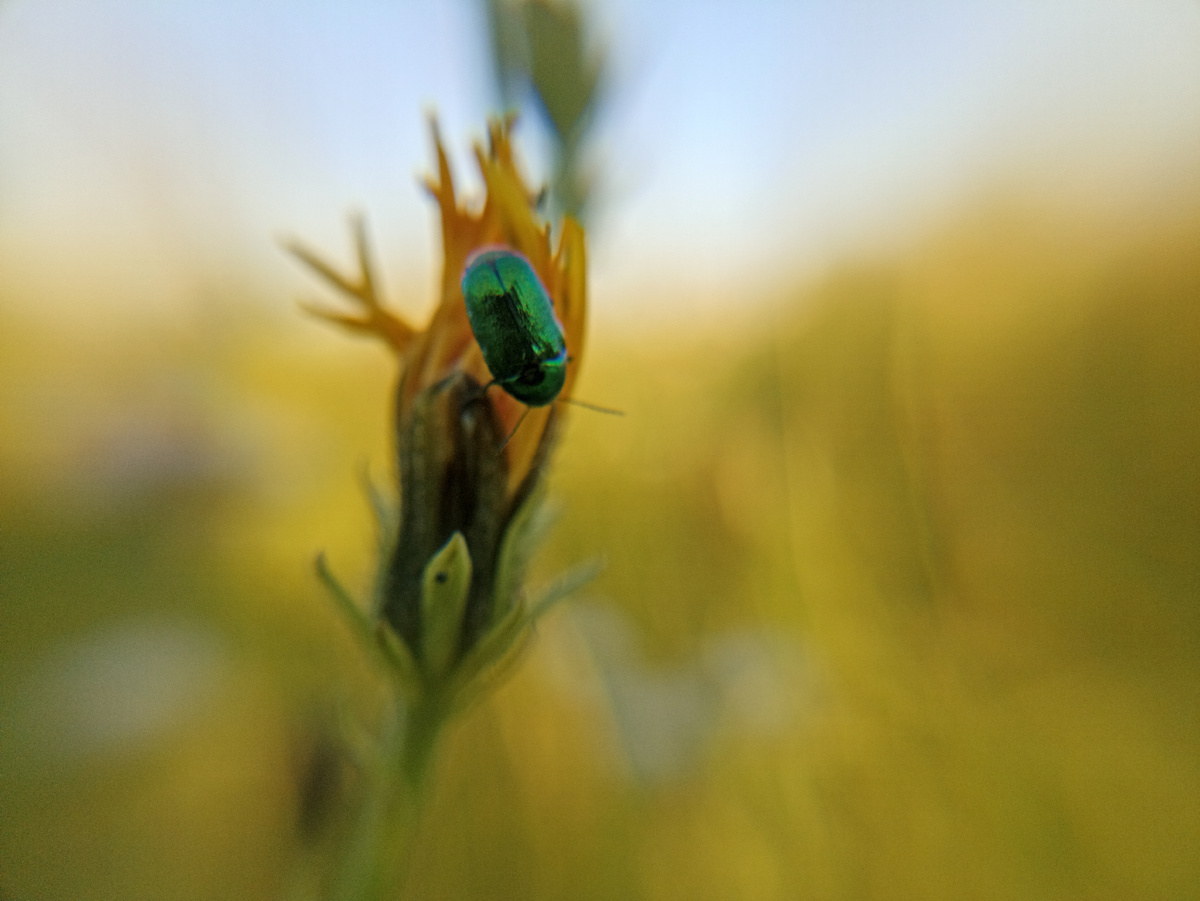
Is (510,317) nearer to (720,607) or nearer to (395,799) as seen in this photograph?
(395,799)

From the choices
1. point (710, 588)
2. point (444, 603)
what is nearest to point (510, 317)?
point (444, 603)

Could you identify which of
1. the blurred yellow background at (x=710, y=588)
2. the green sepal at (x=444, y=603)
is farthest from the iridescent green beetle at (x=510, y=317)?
the blurred yellow background at (x=710, y=588)

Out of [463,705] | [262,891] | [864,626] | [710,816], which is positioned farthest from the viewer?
[864,626]

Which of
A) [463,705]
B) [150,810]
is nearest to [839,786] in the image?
[463,705]

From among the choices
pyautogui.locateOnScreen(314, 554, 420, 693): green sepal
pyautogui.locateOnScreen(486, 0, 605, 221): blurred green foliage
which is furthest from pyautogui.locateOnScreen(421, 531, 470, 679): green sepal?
pyautogui.locateOnScreen(486, 0, 605, 221): blurred green foliage

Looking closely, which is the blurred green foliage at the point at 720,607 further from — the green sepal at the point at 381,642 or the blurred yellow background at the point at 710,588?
the green sepal at the point at 381,642

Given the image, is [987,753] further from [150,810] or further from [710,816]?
[150,810]
